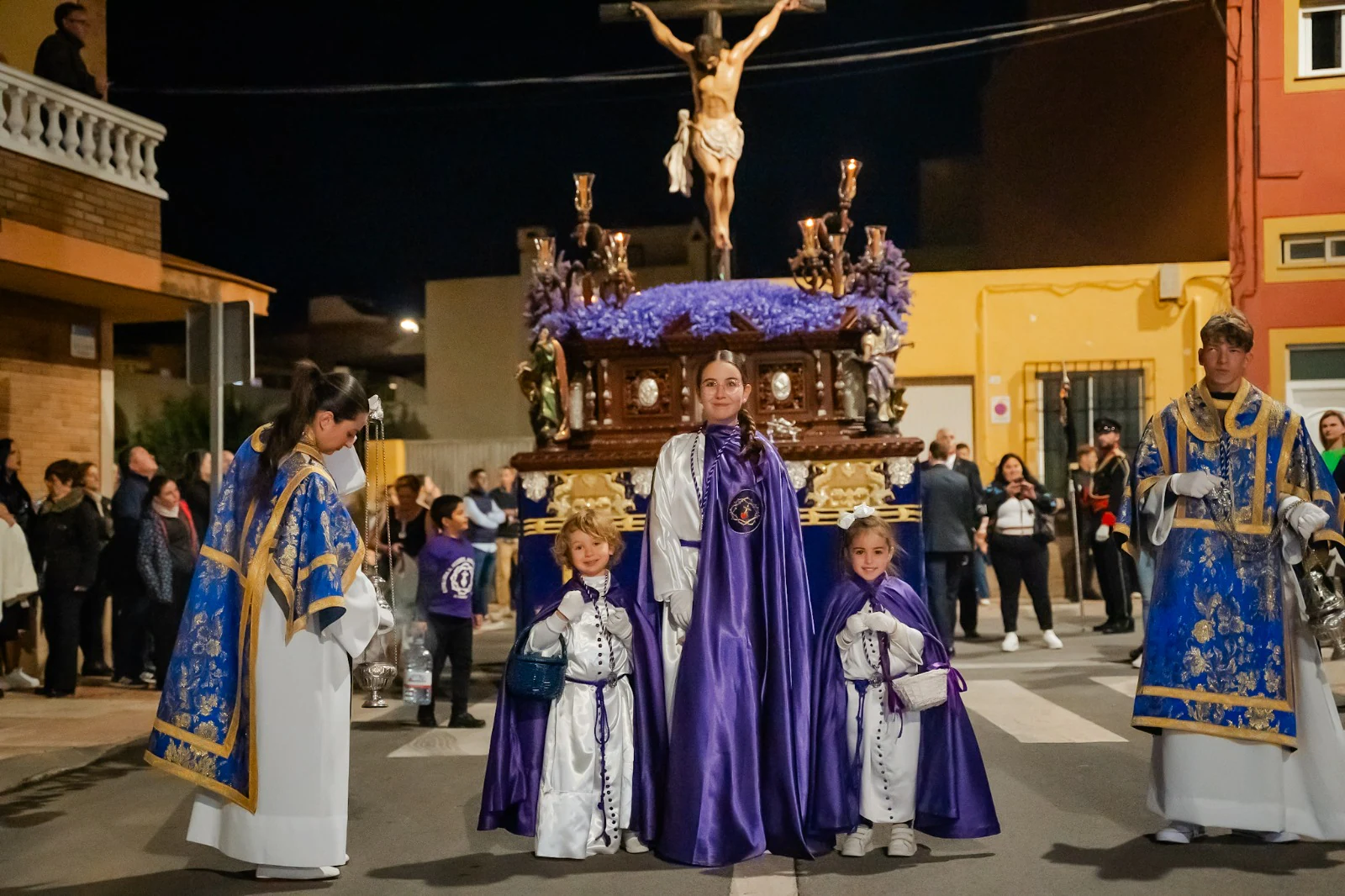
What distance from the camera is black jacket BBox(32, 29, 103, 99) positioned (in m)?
12.8

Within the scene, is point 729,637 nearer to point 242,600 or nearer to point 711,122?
point 242,600

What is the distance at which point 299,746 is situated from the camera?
191 inches

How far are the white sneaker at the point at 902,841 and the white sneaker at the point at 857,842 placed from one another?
91 millimetres

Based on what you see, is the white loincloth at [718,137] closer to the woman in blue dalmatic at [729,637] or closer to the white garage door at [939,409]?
the woman in blue dalmatic at [729,637]

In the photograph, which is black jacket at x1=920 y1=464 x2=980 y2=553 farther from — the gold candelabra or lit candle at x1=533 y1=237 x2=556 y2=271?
lit candle at x1=533 y1=237 x2=556 y2=271

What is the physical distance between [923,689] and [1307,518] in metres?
1.63

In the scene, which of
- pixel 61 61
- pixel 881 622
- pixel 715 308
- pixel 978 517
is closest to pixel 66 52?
pixel 61 61

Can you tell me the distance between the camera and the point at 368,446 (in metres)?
5.82

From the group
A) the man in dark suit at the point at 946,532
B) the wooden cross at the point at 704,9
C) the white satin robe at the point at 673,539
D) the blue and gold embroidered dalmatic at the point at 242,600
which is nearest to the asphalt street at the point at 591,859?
the blue and gold embroidered dalmatic at the point at 242,600

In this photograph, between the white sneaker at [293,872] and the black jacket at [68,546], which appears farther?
the black jacket at [68,546]

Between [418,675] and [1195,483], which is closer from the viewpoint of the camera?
[1195,483]

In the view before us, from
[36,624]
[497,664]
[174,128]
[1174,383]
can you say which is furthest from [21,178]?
[1174,383]

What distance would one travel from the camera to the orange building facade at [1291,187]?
16.6 m

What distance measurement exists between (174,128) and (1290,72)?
15.5 metres
